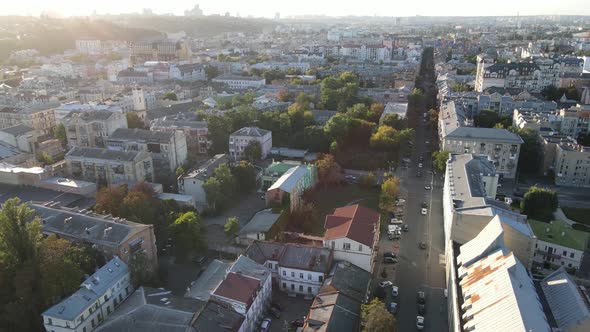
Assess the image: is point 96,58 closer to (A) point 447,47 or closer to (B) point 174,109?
(B) point 174,109

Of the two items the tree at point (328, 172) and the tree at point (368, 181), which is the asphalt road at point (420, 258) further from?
the tree at point (328, 172)

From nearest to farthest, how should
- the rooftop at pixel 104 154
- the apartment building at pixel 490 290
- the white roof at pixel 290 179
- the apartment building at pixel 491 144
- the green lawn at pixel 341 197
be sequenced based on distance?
the apartment building at pixel 490 290 < the white roof at pixel 290 179 < the green lawn at pixel 341 197 < the rooftop at pixel 104 154 < the apartment building at pixel 491 144

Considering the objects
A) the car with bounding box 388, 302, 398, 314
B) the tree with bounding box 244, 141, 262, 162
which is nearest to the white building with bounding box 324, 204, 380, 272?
the car with bounding box 388, 302, 398, 314

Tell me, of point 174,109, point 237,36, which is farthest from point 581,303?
point 237,36

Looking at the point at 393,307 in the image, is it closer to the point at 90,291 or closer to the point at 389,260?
the point at 389,260

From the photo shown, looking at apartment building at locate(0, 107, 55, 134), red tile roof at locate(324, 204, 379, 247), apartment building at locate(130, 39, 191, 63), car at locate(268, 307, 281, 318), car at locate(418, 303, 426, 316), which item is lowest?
car at locate(268, 307, 281, 318)

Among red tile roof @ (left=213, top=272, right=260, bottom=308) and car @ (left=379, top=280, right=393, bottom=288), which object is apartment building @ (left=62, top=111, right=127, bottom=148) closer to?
red tile roof @ (left=213, top=272, right=260, bottom=308)

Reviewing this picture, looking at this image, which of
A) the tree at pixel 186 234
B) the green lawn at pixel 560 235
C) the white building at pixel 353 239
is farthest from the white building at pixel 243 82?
the green lawn at pixel 560 235
